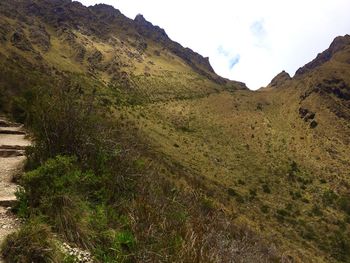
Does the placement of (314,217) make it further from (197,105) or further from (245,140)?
(197,105)

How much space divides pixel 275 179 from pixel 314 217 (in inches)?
359

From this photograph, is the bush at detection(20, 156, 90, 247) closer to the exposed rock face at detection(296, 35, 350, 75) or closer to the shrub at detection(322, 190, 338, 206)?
the shrub at detection(322, 190, 338, 206)

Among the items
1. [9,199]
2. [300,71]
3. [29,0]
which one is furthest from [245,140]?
[29,0]

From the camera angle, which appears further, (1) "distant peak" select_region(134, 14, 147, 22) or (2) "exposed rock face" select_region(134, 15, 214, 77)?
(1) "distant peak" select_region(134, 14, 147, 22)

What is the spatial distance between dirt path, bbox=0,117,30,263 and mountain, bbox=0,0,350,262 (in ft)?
1.13

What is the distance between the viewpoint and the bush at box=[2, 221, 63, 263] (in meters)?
5.19

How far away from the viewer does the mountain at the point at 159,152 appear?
20.4ft

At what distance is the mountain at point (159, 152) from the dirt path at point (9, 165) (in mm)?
345

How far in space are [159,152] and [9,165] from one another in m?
22.7

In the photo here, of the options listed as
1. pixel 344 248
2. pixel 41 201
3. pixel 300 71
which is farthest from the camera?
pixel 300 71

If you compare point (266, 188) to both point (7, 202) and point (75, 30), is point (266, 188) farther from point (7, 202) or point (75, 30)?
point (75, 30)

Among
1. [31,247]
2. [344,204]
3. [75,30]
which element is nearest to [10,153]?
[31,247]

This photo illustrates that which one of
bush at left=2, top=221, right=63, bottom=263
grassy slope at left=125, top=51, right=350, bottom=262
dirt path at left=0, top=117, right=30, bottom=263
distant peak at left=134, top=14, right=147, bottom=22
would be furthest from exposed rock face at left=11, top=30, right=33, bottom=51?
distant peak at left=134, top=14, right=147, bottom=22

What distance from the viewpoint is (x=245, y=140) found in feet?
179
